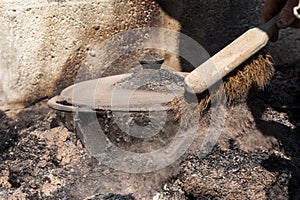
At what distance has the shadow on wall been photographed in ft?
7.83

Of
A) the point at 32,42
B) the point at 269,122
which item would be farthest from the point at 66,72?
the point at 269,122

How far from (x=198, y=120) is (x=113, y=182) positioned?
371 millimetres

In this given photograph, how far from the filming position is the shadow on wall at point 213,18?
2.39 meters

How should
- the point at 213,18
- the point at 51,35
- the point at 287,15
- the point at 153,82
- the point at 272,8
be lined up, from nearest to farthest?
the point at 287,15
the point at 272,8
the point at 153,82
the point at 51,35
the point at 213,18

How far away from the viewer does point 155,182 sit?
1884 mm

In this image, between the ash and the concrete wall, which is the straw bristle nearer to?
the ash

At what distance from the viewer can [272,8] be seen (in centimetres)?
189

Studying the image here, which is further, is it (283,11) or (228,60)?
(228,60)

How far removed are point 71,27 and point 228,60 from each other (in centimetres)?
68

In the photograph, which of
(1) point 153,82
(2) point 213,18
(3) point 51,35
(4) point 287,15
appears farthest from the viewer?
(2) point 213,18

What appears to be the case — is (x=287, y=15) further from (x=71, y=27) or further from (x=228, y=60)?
(x=71, y=27)

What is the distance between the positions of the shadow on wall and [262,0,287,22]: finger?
51 centimetres

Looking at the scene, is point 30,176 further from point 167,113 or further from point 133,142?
point 167,113

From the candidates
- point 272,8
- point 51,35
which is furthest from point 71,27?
point 272,8
